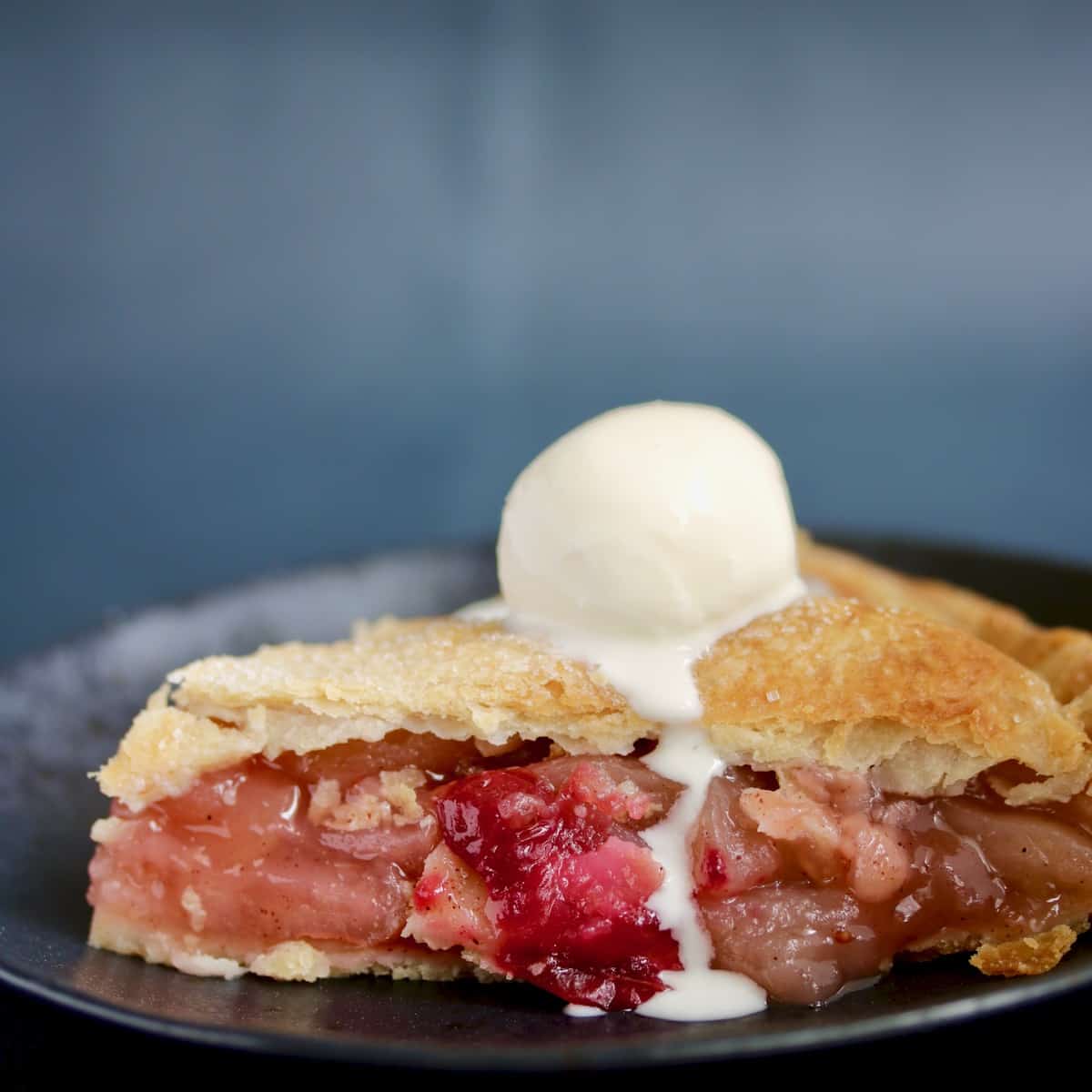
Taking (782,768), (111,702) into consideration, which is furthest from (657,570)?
(111,702)

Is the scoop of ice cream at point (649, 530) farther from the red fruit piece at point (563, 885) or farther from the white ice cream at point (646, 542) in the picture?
the red fruit piece at point (563, 885)

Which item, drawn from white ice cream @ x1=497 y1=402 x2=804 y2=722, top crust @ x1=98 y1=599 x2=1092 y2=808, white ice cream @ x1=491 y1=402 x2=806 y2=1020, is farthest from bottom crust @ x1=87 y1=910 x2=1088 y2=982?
white ice cream @ x1=497 y1=402 x2=804 y2=722

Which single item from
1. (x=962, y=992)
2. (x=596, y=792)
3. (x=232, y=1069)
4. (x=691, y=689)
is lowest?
(x=232, y=1069)

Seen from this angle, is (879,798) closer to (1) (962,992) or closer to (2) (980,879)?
(2) (980,879)

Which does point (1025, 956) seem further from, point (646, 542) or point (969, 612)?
point (969, 612)

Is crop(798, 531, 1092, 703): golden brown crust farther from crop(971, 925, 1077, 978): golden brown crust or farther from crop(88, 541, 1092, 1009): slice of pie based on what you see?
crop(971, 925, 1077, 978): golden brown crust

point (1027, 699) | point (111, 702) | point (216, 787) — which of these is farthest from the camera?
point (111, 702)

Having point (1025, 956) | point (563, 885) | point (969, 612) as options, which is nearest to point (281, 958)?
point (563, 885)

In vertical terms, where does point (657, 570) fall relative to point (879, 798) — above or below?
above
